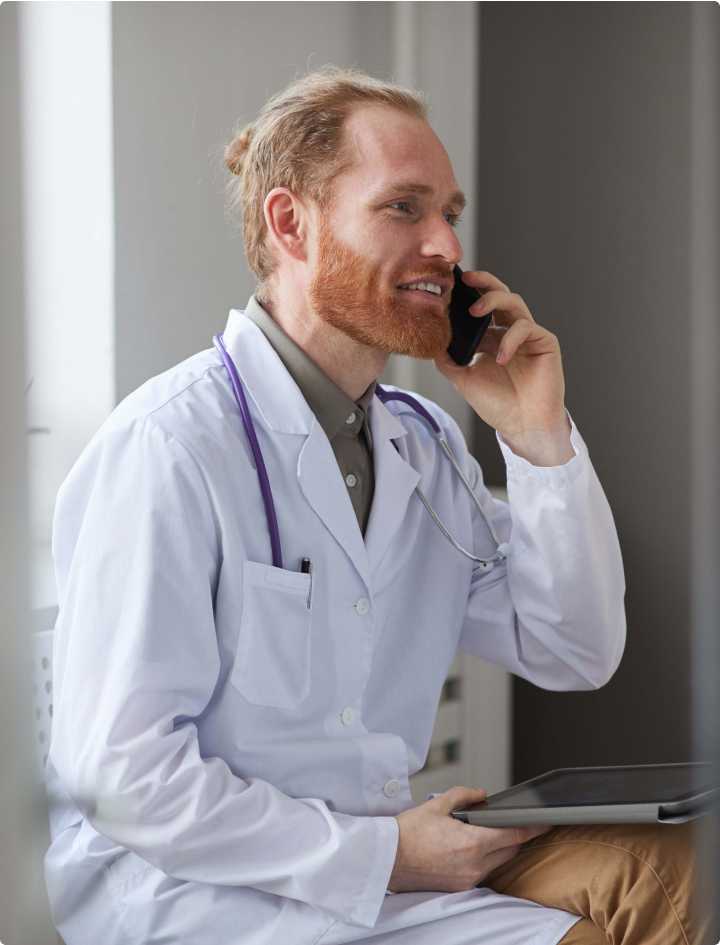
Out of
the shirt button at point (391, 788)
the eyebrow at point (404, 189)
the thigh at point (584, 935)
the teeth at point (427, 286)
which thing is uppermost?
the eyebrow at point (404, 189)

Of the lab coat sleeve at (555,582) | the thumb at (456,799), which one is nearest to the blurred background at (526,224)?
the lab coat sleeve at (555,582)

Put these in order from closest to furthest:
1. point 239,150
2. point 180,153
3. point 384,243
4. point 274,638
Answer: point 274,638 < point 384,243 < point 239,150 < point 180,153

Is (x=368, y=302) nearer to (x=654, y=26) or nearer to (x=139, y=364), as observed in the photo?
(x=139, y=364)

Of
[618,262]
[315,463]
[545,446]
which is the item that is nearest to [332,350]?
[315,463]

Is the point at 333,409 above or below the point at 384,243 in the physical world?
below

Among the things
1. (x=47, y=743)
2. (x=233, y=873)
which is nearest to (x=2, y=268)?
(x=233, y=873)

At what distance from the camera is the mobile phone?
4.16ft

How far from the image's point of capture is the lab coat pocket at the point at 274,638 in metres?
1.04

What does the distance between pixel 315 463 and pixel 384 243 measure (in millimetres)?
269

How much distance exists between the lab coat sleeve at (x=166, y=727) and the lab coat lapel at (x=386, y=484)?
0.22m

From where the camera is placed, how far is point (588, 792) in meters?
1.03

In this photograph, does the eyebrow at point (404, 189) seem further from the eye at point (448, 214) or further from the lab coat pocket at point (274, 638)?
the lab coat pocket at point (274, 638)

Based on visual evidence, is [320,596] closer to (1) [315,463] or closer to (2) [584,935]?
(1) [315,463]

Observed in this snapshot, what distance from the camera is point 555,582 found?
1.23 m
